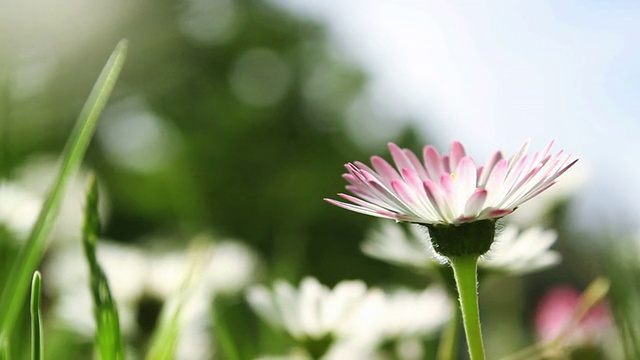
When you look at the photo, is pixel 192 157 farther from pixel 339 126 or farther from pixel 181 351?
pixel 181 351

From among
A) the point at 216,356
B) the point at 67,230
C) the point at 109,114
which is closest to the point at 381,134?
the point at 109,114

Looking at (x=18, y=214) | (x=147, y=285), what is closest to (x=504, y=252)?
(x=147, y=285)

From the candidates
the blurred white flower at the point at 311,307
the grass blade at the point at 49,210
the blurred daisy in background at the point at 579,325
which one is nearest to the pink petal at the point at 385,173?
Result: the grass blade at the point at 49,210

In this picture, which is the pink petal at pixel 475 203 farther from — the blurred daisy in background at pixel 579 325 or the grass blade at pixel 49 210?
the blurred daisy in background at pixel 579 325

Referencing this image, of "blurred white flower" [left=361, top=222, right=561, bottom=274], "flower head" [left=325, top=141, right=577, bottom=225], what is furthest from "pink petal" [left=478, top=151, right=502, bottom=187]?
"blurred white flower" [left=361, top=222, right=561, bottom=274]

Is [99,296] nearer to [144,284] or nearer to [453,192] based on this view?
[453,192]

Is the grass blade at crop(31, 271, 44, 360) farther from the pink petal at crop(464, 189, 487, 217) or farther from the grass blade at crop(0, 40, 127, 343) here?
the pink petal at crop(464, 189, 487, 217)
